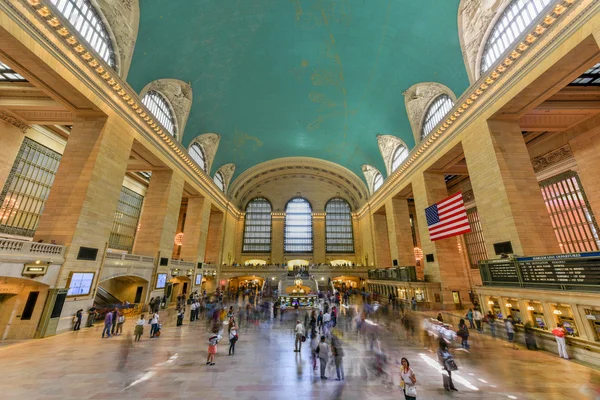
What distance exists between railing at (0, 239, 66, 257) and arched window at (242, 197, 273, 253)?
84.9 ft

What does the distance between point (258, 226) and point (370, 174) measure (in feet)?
56.4

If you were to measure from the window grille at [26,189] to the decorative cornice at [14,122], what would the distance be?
0.80 meters

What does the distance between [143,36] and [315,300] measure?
17.2m

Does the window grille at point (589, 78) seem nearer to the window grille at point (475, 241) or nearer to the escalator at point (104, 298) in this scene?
the window grille at point (475, 241)

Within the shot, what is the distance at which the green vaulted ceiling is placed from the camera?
41.4ft

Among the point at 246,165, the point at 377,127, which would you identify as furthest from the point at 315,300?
the point at 246,165

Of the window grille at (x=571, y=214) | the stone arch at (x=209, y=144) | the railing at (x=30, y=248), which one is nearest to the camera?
the railing at (x=30, y=248)

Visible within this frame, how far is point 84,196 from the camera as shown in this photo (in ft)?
34.8

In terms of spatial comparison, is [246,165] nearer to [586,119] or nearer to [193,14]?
[193,14]

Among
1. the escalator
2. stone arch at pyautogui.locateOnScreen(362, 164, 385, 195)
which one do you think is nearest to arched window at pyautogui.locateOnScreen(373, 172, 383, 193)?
stone arch at pyautogui.locateOnScreen(362, 164, 385, 195)

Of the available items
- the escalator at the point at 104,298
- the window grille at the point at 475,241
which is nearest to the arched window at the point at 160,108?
the escalator at the point at 104,298

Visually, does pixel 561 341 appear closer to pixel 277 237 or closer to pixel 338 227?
pixel 338 227

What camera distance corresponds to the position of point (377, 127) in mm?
21312

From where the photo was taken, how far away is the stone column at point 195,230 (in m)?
21.5
